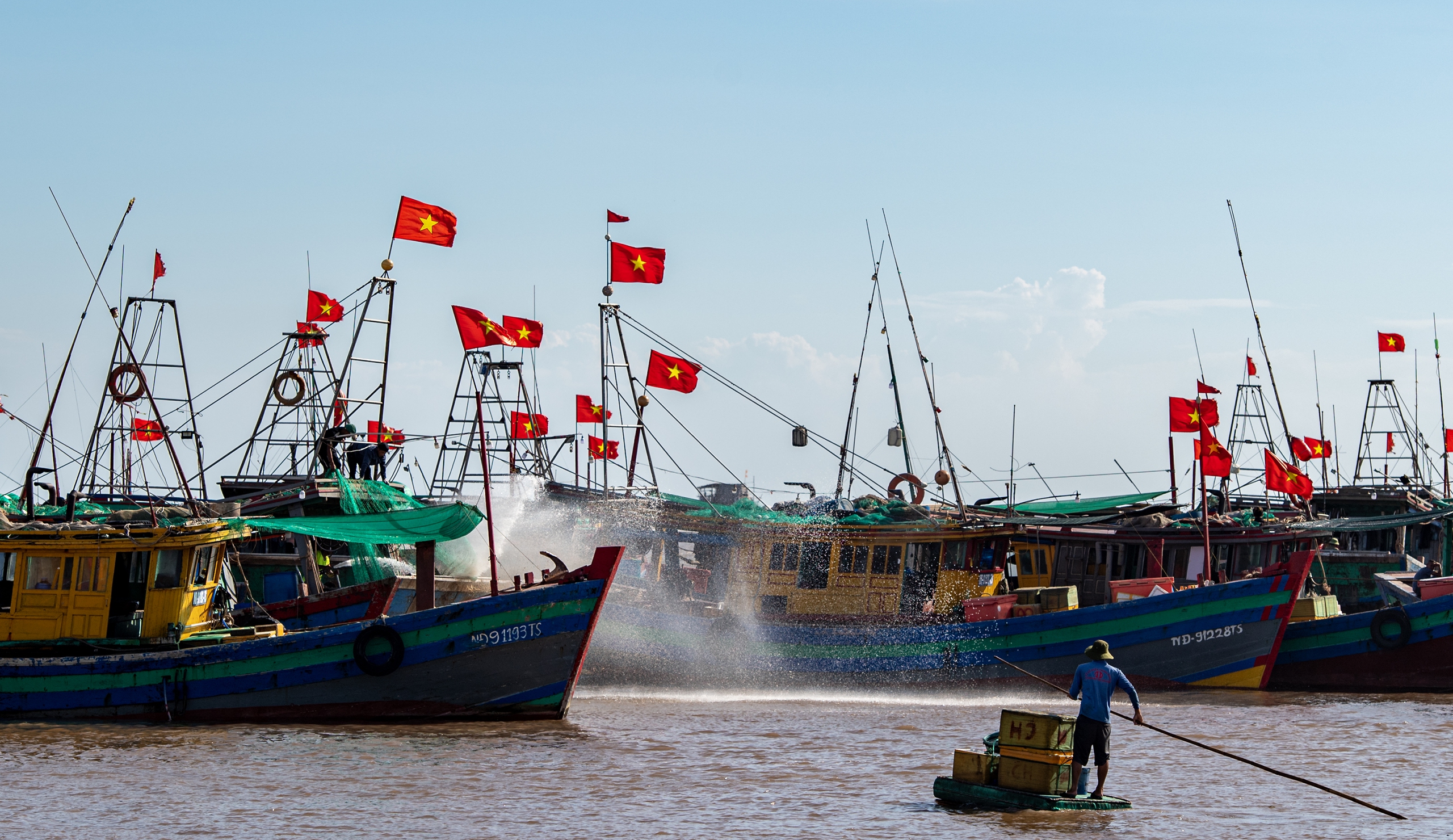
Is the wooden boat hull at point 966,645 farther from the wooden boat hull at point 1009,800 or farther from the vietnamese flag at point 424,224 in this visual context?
the wooden boat hull at point 1009,800

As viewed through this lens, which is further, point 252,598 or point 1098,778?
point 252,598

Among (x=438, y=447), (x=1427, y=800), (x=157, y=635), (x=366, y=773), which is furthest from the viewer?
(x=438, y=447)

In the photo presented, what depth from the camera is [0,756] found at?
680 inches

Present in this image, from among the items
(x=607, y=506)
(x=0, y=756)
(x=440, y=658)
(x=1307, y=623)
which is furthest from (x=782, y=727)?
(x=1307, y=623)

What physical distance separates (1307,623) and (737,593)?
11.3 m

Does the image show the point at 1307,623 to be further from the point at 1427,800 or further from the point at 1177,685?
the point at 1427,800

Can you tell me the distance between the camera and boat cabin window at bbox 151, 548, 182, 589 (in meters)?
20.3

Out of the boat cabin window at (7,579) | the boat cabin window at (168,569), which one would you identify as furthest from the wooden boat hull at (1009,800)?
the boat cabin window at (7,579)

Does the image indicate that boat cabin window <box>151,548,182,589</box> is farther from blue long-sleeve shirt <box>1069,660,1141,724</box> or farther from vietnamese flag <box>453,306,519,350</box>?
blue long-sleeve shirt <box>1069,660,1141,724</box>

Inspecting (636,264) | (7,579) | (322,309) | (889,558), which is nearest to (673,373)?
(636,264)

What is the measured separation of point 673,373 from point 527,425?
45.3 ft

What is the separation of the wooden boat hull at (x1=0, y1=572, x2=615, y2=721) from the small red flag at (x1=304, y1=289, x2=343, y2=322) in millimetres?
14314

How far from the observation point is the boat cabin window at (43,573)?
2017cm

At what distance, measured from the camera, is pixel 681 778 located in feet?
54.0
